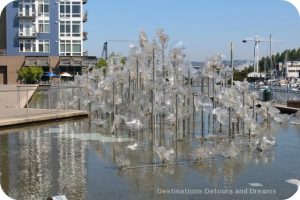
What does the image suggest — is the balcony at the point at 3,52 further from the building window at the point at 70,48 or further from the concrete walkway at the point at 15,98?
the concrete walkway at the point at 15,98

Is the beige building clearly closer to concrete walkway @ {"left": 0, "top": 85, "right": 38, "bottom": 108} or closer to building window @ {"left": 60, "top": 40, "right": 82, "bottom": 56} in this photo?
building window @ {"left": 60, "top": 40, "right": 82, "bottom": 56}

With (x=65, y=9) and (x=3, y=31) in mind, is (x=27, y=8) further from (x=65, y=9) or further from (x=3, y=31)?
(x=3, y=31)

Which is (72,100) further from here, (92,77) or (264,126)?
(264,126)

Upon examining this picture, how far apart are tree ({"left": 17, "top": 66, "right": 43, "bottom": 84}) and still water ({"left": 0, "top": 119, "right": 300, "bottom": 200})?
4720 centimetres

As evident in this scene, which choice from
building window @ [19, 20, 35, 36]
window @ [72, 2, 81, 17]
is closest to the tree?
building window @ [19, 20, 35, 36]

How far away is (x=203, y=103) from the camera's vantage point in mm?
13953

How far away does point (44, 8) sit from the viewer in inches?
2459

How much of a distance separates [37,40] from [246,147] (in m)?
54.7

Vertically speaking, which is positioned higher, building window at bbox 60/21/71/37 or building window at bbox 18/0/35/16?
building window at bbox 18/0/35/16

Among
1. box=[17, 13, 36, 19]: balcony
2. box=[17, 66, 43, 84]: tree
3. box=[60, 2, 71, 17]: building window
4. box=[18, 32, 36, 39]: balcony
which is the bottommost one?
box=[17, 66, 43, 84]: tree

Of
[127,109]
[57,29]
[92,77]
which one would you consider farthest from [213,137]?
[57,29]

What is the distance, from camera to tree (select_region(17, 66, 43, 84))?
58.6 metres

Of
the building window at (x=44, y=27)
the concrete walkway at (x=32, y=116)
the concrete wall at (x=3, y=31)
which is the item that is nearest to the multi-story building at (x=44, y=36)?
the building window at (x=44, y=27)

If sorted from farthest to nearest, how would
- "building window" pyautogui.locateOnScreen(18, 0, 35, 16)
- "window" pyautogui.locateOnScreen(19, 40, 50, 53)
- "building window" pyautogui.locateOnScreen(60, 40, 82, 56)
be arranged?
"building window" pyautogui.locateOnScreen(60, 40, 82, 56), "window" pyautogui.locateOnScreen(19, 40, 50, 53), "building window" pyautogui.locateOnScreen(18, 0, 35, 16)
